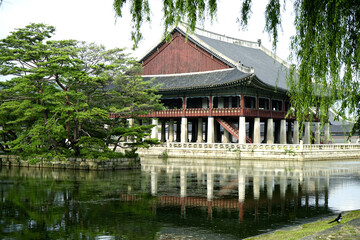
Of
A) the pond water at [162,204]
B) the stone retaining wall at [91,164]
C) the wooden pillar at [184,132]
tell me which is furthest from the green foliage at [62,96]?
the wooden pillar at [184,132]

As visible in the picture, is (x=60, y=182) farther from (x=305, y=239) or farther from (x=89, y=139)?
(x=305, y=239)

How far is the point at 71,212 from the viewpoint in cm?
1488

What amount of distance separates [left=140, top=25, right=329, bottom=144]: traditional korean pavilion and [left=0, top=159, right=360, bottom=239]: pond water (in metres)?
22.1

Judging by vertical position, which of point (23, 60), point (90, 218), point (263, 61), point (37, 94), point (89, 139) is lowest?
point (90, 218)

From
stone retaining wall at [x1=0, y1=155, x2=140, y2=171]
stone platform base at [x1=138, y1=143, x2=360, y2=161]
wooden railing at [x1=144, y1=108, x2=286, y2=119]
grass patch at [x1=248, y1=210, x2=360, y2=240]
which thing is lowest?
grass patch at [x1=248, y1=210, x2=360, y2=240]

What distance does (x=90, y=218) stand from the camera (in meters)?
13.9

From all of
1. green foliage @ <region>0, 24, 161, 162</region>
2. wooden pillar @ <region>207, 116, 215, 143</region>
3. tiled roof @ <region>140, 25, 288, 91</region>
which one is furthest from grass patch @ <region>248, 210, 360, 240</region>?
wooden pillar @ <region>207, 116, 215, 143</region>

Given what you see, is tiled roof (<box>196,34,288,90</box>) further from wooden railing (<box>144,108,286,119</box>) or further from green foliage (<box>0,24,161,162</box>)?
green foliage (<box>0,24,161,162</box>)

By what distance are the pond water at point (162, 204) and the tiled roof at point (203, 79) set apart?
22292 millimetres

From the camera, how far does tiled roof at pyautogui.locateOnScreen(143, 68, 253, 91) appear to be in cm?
4803

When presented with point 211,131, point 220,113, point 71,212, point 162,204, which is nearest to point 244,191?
point 162,204

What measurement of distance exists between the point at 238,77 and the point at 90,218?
118ft

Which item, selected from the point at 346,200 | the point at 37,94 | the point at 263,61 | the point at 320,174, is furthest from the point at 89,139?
the point at 263,61

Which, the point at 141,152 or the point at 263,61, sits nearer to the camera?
the point at 141,152
